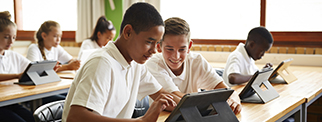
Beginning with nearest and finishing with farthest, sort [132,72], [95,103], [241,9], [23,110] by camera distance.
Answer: [95,103] → [132,72] → [23,110] → [241,9]

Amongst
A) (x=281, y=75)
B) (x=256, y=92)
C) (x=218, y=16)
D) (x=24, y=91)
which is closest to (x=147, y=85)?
(x=256, y=92)

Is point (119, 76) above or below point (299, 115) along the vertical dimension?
above

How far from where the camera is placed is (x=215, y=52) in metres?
4.58

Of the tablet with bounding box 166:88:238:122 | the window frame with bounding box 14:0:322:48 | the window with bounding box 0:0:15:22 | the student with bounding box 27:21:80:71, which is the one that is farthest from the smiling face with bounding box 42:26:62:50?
the window with bounding box 0:0:15:22

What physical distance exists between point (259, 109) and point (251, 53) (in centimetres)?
110

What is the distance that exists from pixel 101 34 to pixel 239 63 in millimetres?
2049

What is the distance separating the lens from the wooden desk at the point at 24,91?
2.08m

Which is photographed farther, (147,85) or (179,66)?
(179,66)

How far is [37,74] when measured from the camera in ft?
8.25

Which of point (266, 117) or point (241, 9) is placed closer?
point (266, 117)

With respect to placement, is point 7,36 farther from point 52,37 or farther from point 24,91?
point 52,37

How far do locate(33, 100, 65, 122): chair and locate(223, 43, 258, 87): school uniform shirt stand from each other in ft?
4.37

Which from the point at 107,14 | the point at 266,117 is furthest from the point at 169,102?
the point at 107,14

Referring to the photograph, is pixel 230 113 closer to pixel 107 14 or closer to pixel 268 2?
pixel 268 2
